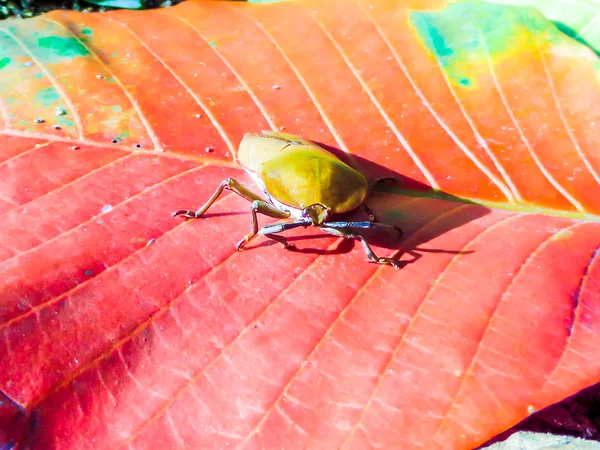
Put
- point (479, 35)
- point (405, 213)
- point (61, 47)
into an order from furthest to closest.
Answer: point (479, 35) → point (61, 47) → point (405, 213)

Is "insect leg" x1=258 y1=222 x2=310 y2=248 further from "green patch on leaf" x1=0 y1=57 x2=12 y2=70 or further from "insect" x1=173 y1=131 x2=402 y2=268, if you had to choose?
"green patch on leaf" x1=0 y1=57 x2=12 y2=70

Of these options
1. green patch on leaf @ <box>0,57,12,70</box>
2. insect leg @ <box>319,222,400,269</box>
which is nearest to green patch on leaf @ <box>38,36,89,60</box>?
green patch on leaf @ <box>0,57,12,70</box>

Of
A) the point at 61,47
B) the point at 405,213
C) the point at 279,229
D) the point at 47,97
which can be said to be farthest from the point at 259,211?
the point at 61,47

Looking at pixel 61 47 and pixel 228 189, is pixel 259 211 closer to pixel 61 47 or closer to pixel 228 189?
pixel 228 189

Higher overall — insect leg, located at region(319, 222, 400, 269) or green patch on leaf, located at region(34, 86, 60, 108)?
green patch on leaf, located at region(34, 86, 60, 108)

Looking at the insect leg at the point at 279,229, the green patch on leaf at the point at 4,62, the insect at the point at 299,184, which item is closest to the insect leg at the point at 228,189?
the insect at the point at 299,184

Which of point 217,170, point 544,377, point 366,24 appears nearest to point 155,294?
point 217,170
